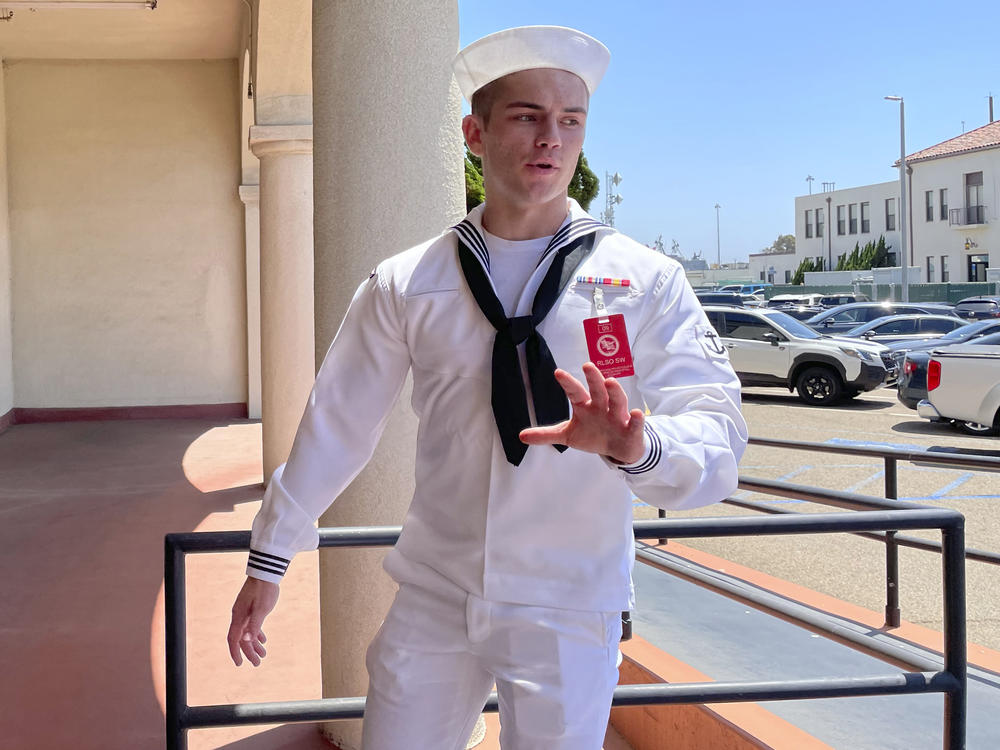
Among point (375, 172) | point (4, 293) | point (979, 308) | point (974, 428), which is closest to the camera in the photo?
point (375, 172)

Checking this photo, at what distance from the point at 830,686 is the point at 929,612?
3721mm

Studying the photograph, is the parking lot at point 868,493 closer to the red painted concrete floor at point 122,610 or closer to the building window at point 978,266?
the red painted concrete floor at point 122,610

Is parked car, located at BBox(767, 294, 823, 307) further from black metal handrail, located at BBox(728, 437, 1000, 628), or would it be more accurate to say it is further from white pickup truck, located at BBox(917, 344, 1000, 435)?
black metal handrail, located at BBox(728, 437, 1000, 628)

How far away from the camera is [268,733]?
155 inches

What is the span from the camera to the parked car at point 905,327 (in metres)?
20.3

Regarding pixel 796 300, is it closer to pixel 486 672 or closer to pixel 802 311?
pixel 802 311

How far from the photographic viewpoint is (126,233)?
49.1ft

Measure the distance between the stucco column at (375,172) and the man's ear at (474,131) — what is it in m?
1.63

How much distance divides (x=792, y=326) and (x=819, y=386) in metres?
1.45

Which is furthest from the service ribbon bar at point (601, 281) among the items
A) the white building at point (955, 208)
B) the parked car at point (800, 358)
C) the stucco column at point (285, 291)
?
the white building at point (955, 208)

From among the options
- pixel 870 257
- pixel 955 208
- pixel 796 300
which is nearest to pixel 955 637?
pixel 796 300

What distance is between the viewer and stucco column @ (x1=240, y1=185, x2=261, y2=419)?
14.4 meters

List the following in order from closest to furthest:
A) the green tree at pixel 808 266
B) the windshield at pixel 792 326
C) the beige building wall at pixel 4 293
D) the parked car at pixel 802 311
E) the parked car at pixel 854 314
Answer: the beige building wall at pixel 4 293
the windshield at pixel 792 326
the parked car at pixel 854 314
the parked car at pixel 802 311
the green tree at pixel 808 266

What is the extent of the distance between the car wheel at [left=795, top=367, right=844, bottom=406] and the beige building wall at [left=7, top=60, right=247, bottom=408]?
8810mm
